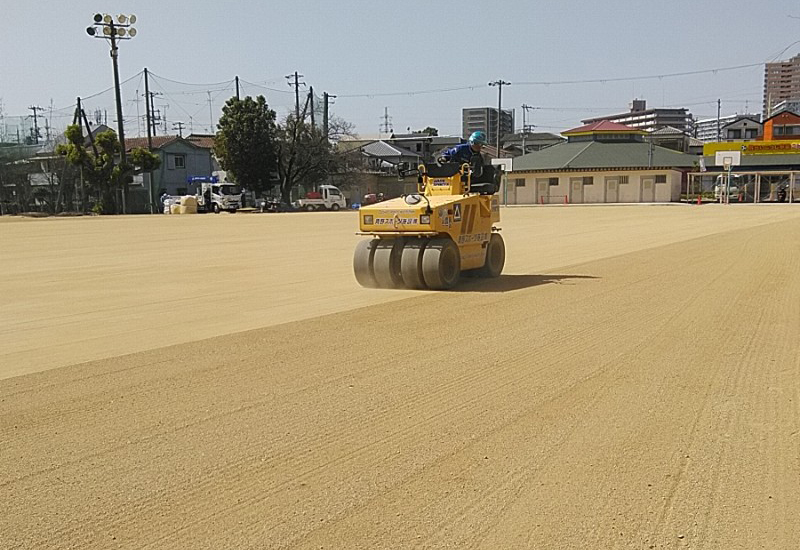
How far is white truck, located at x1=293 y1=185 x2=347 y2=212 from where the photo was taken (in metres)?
64.4

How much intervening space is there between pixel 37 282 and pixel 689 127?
168 metres

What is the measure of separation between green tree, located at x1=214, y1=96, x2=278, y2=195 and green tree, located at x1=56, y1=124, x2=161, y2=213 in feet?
37.6

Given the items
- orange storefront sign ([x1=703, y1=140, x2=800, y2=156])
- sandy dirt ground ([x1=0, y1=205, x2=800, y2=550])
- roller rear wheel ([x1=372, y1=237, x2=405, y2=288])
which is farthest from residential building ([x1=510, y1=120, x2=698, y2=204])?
roller rear wheel ([x1=372, y1=237, x2=405, y2=288])

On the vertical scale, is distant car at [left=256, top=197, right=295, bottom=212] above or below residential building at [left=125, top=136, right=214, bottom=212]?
below

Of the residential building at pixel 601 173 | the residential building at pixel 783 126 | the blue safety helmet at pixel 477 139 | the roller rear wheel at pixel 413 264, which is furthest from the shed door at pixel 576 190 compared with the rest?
the roller rear wheel at pixel 413 264

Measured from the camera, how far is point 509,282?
1338cm

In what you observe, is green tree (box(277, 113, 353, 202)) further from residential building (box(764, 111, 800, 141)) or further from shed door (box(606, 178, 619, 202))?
residential building (box(764, 111, 800, 141))

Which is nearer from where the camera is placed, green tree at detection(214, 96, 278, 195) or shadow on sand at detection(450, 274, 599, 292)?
shadow on sand at detection(450, 274, 599, 292)

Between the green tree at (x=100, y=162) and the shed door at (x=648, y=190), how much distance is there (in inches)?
1650

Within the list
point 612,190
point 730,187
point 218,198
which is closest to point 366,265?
point 218,198

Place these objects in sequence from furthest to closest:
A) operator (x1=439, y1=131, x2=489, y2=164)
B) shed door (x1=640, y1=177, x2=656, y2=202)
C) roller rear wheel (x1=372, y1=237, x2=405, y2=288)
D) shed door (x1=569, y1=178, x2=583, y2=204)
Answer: shed door (x1=569, y1=178, x2=583, y2=204), shed door (x1=640, y1=177, x2=656, y2=202), operator (x1=439, y1=131, x2=489, y2=164), roller rear wheel (x1=372, y1=237, x2=405, y2=288)

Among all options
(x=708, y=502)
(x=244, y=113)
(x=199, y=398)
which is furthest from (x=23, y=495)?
(x=244, y=113)

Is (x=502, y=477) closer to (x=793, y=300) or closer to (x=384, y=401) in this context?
(x=384, y=401)

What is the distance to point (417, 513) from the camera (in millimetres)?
4152
